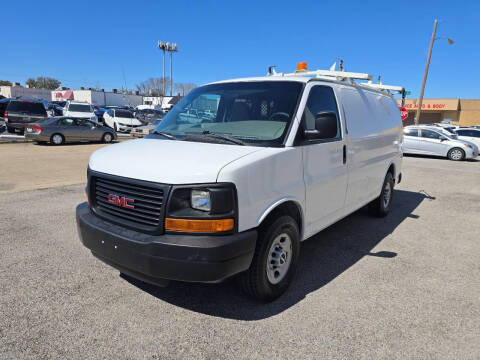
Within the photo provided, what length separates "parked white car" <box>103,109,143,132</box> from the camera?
2372 cm

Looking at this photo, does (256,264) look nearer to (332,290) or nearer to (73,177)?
(332,290)

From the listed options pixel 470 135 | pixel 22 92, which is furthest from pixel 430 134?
pixel 22 92

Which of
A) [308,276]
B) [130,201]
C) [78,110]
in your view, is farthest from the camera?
[78,110]

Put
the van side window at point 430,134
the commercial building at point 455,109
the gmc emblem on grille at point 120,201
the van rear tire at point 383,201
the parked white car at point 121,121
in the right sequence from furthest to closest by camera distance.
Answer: the commercial building at point 455,109 → the parked white car at point 121,121 → the van side window at point 430,134 → the van rear tire at point 383,201 → the gmc emblem on grille at point 120,201

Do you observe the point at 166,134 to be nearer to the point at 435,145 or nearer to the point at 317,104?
the point at 317,104

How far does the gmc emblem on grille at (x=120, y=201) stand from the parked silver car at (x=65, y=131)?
15183 mm

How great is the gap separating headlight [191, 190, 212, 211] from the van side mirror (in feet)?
4.18

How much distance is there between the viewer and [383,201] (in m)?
6.08

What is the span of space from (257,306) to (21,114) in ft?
64.1

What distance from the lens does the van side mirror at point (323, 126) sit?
3195mm

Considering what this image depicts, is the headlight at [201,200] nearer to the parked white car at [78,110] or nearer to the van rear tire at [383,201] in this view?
the van rear tire at [383,201]

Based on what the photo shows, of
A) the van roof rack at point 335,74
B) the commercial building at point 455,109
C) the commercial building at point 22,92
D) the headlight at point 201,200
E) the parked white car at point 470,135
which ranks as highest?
the commercial building at point 22,92

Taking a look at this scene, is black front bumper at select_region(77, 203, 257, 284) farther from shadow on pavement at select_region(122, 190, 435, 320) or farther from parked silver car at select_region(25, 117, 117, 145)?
parked silver car at select_region(25, 117, 117, 145)

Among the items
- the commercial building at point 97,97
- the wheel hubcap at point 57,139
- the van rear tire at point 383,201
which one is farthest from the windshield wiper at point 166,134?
the commercial building at point 97,97
